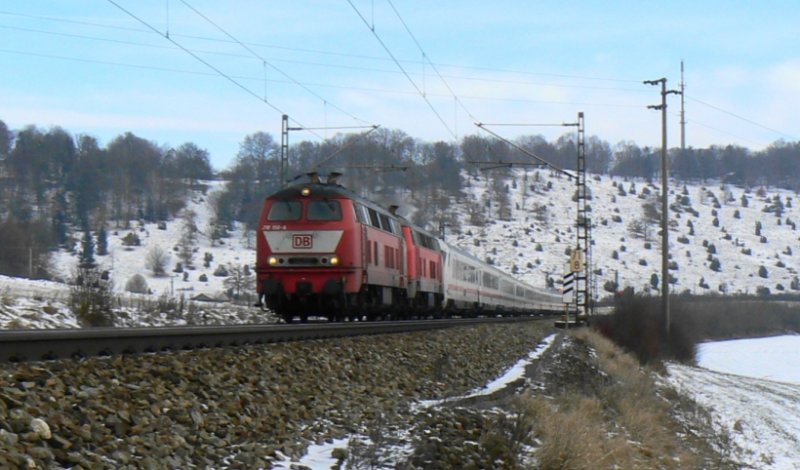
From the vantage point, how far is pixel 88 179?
128 metres

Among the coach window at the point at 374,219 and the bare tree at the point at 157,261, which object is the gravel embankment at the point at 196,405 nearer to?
the coach window at the point at 374,219

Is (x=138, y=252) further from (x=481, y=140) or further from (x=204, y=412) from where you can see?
(x=204, y=412)

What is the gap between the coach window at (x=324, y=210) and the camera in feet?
79.9

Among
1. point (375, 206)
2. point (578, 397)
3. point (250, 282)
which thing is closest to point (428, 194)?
point (250, 282)

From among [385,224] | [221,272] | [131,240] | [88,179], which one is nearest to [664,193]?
[385,224]

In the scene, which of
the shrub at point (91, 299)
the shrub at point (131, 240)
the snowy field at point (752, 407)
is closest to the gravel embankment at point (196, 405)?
the shrub at point (91, 299)

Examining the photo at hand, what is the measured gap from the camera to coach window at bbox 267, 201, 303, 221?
2459cm

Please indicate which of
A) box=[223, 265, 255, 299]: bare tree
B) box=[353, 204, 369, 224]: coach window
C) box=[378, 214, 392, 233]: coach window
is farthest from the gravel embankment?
box=[223, 265, 255, 299]: bare tree

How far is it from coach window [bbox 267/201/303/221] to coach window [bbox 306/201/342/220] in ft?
0.87

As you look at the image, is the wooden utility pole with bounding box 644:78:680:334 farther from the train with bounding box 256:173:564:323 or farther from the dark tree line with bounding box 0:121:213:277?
the dark tree line with bounding box 0:121:213:277

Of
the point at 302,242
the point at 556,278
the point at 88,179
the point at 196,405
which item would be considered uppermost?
the point at 88,179

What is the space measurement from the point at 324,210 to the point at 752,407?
2081cm

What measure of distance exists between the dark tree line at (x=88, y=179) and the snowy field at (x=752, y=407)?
63.9 m

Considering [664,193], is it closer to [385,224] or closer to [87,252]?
[385,224]
